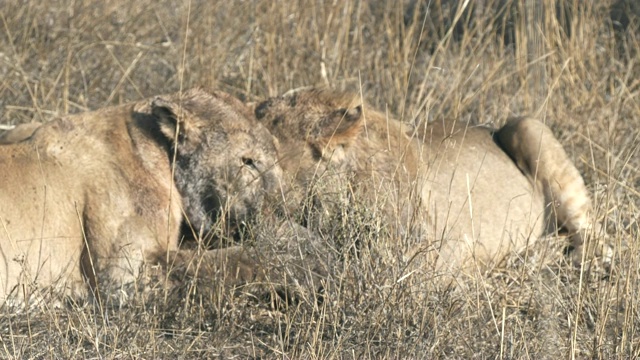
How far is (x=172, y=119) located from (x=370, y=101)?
2.18m

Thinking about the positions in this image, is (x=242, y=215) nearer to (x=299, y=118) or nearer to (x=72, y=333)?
(x=299, y=118)

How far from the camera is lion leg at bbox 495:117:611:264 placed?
18.7ft

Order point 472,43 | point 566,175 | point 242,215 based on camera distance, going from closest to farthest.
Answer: point 242,215, point 566,175, point 472,43

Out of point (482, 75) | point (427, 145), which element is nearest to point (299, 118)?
point (427, 145)

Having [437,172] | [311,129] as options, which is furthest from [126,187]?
[437,172]

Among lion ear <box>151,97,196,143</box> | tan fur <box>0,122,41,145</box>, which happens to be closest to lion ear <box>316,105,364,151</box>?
lion ear <box>151,97,196,143</box>

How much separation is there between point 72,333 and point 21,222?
770mm

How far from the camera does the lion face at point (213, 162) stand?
491 centimetres

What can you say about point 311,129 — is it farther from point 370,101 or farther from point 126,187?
point 370,101

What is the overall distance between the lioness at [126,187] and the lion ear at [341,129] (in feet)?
0.83

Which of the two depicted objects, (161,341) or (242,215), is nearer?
(161,341)

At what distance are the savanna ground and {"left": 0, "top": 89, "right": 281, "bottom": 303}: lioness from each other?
0.24 m

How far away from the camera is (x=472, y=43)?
7863 mm

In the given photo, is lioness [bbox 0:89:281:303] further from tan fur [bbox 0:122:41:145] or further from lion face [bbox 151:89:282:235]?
tan fur [bbox 0:122:41:145]
